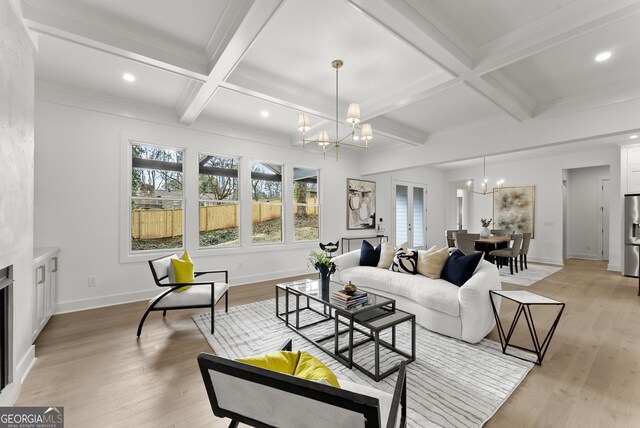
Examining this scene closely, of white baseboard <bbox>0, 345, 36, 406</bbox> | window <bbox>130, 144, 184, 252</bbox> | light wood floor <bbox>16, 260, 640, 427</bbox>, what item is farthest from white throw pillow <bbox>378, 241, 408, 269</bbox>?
white baseboard <bbox>0, 345, 36, 406</bbox>

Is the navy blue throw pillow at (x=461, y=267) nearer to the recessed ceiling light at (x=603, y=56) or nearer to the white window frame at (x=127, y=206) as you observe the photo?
the recessed ceiling light at (x=603, y=56)

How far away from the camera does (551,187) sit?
7328 mm

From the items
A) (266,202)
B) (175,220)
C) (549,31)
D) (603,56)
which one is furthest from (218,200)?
(603,56)

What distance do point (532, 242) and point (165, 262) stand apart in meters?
8.90

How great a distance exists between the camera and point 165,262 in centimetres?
324

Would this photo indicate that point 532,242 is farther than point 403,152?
Yes

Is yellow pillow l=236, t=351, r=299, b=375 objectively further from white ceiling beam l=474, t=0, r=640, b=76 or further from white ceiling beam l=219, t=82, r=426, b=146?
white ceiling beam l=474, t=0, r=640, b=76

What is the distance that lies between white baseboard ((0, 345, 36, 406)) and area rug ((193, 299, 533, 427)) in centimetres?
132

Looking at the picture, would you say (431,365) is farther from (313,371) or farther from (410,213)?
(410,213)

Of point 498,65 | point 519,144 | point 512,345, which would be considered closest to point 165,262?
point 512,345

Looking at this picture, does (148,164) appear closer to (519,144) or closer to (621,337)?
(519,144)

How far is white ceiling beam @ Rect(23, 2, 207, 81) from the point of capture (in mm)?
2186

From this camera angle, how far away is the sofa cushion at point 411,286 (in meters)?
2.86

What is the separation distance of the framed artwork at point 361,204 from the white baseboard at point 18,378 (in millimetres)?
5559
